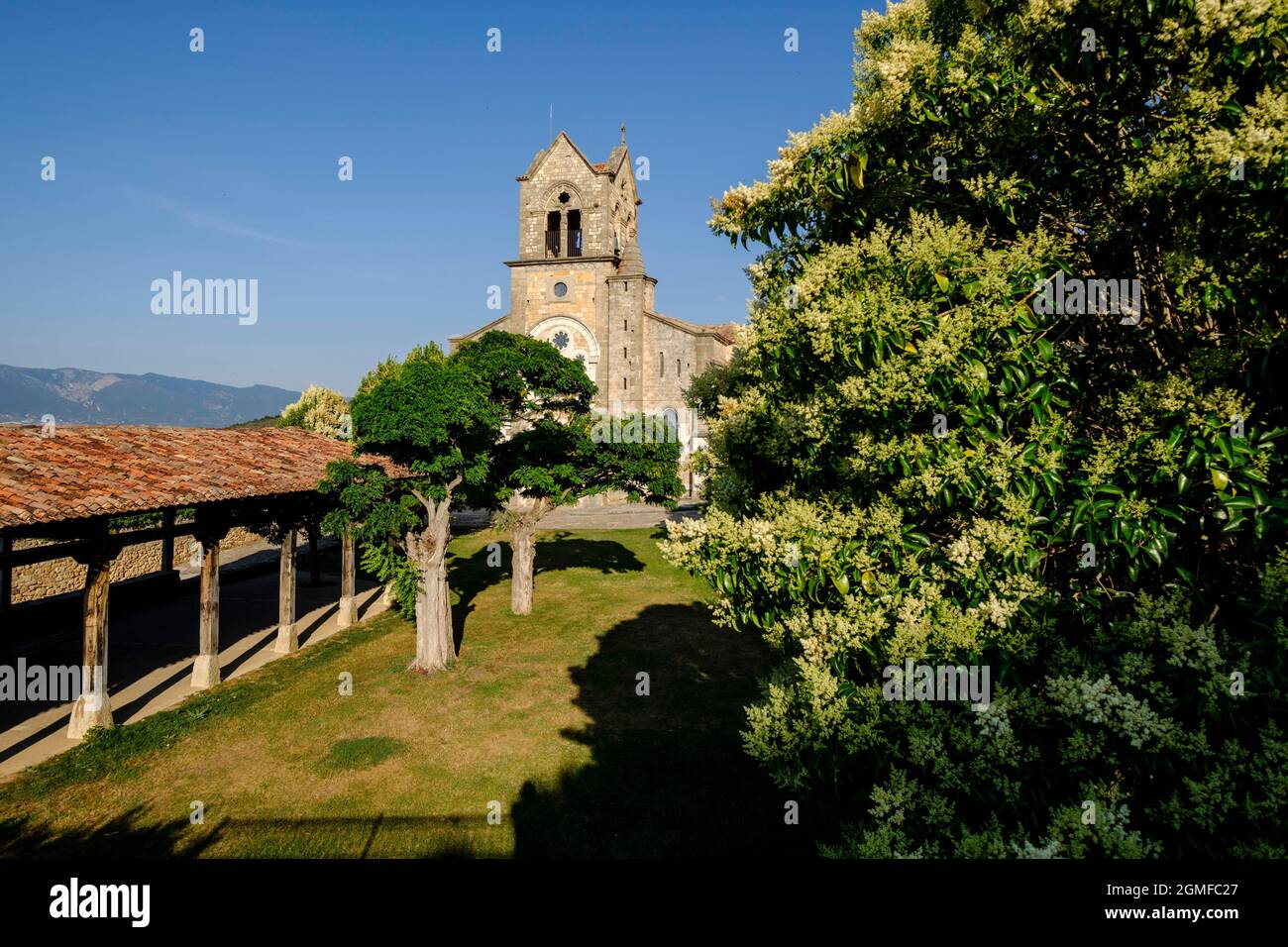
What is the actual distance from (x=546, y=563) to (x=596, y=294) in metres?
19.5

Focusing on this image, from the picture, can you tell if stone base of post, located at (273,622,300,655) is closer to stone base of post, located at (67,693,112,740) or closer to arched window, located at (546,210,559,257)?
stone base of post, located at (67,693,112,740)

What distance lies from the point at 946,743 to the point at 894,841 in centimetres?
90

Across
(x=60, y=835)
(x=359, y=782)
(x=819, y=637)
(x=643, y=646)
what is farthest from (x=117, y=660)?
(x=819, y=637)

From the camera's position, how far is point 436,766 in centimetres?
1228

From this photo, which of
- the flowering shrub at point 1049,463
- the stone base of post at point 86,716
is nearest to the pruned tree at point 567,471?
the stone base of post at point 86,716

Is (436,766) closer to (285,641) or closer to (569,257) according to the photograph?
(285,641)

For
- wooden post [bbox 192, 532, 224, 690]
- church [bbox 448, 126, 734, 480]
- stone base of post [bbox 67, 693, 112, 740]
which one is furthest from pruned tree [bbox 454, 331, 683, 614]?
church [bbox 448, 126, 734, 480]

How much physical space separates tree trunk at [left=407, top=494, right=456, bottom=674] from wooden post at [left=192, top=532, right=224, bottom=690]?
4184mm

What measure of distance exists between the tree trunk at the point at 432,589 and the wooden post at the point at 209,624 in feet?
13.7

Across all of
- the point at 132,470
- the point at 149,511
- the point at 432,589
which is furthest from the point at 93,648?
the point at 432,589

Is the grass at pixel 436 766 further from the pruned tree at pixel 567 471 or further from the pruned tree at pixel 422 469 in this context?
the pruned tree at pixel 567 471

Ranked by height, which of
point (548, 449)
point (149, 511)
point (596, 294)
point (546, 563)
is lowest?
point (546, 563)
